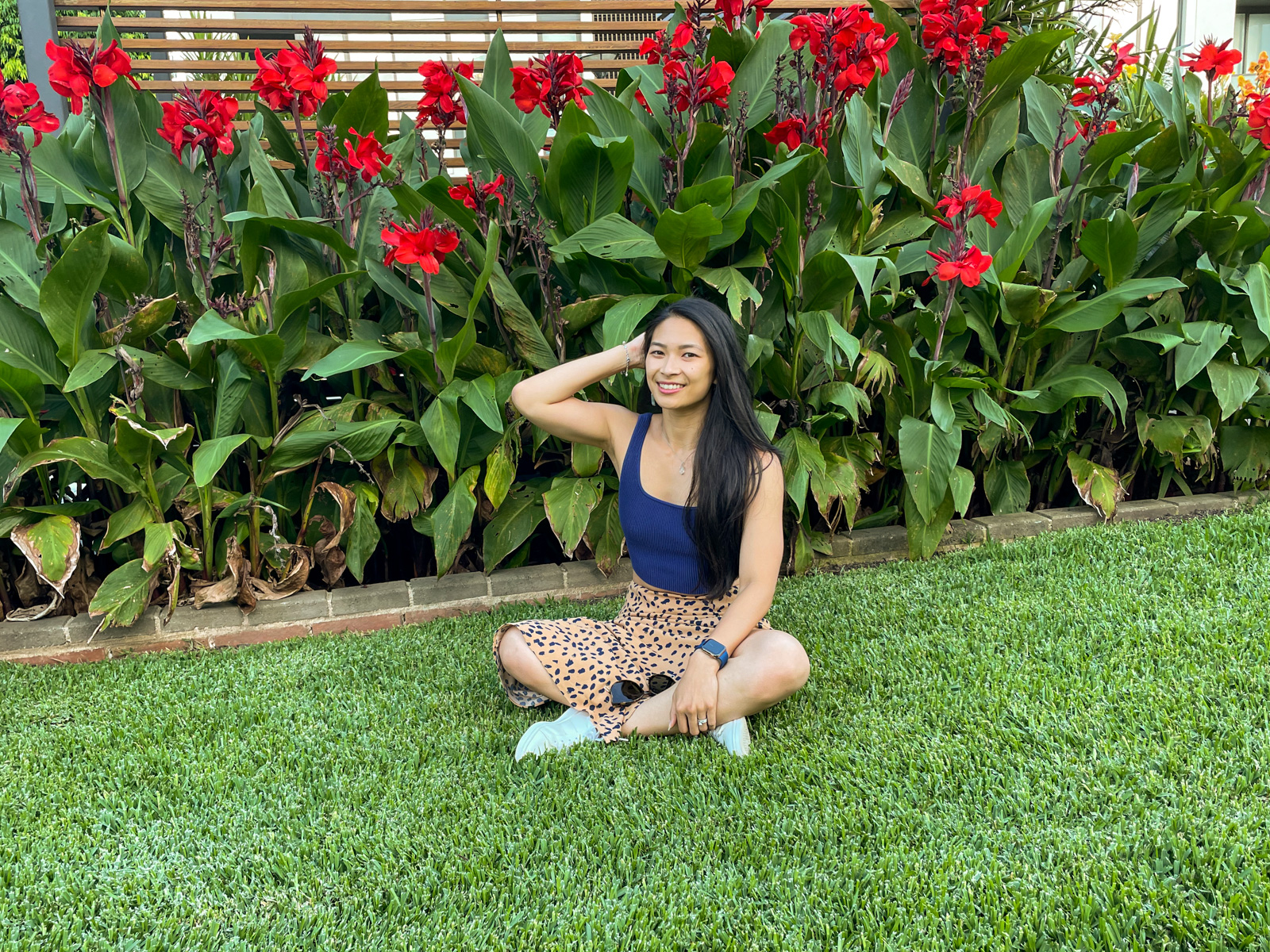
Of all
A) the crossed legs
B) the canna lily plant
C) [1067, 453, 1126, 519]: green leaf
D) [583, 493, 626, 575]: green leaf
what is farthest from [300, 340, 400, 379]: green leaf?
[1067, 453, 1126, 519]: green leaf

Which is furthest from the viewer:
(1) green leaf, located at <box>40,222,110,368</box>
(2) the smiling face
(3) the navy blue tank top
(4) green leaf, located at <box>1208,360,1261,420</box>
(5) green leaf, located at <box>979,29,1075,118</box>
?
(4) green leaf, located at <box>1208,360,1261,420</box>

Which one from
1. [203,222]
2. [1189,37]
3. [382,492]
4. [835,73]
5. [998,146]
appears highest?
[1189,37]

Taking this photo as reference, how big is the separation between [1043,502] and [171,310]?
121 inches

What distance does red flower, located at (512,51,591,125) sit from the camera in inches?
101

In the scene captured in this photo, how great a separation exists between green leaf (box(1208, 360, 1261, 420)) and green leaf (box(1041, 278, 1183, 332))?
39 cm

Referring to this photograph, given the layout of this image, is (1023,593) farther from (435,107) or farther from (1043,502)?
(435,107)

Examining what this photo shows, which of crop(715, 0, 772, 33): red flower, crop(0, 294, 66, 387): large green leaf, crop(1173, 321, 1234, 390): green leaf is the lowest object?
crop(1173, 321, 1234, 390): green leaf

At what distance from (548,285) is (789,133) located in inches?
34.1

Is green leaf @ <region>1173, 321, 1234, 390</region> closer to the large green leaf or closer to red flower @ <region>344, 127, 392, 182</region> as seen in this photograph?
red flower @ <region>344, 127, 392, 182</region>

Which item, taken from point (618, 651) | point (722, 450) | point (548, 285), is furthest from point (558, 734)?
point (548, 285)

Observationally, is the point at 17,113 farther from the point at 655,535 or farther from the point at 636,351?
the point at 655,535

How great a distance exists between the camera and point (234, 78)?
4188 mm

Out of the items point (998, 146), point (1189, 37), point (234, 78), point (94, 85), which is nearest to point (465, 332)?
point (94, 85)

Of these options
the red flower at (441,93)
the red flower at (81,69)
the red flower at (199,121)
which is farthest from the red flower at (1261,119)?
the red flower at (81,69)
